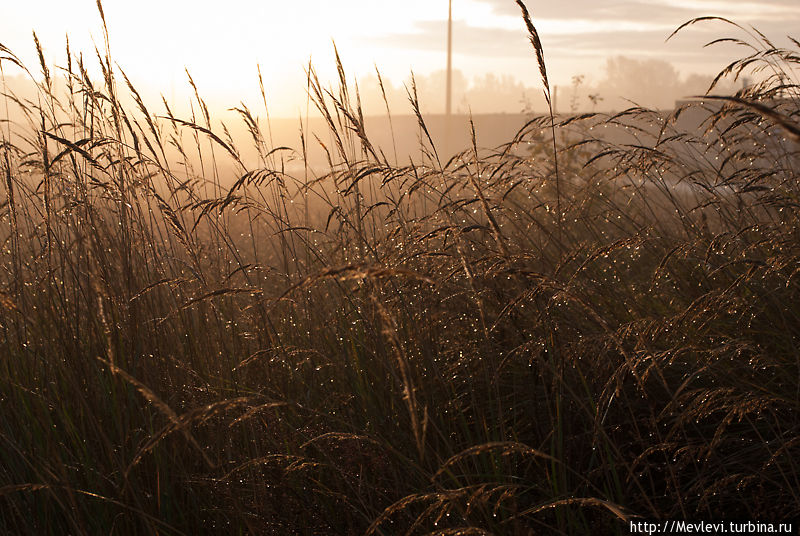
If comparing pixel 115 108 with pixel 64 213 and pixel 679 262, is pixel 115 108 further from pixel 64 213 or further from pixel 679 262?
pixel 679 262

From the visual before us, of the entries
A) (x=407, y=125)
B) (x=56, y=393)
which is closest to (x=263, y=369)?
(x=56, y=393)

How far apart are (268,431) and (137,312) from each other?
0.74m

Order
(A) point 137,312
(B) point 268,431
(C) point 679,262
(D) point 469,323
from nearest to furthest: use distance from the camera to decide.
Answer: (B) point 268,431, (A) point 137,312, (D) point 469,323, (C) point 679,262

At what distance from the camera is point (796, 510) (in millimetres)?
1686

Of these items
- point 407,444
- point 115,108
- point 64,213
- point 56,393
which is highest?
point 115,108

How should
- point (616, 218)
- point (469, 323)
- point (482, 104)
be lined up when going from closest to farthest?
point (469, 323) < point (616, 218) < point (482, 104)

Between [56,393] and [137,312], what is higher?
[137,312]

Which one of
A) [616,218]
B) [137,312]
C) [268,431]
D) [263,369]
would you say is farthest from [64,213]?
[616,218]

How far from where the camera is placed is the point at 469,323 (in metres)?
2.53

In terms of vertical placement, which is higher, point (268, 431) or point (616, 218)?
point (616, 218)

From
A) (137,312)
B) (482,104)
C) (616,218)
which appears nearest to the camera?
(137,312)

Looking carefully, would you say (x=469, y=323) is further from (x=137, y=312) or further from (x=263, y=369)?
(x=137, y=312)

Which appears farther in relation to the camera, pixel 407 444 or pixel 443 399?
pixel 443 399

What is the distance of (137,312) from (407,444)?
3.43ft
